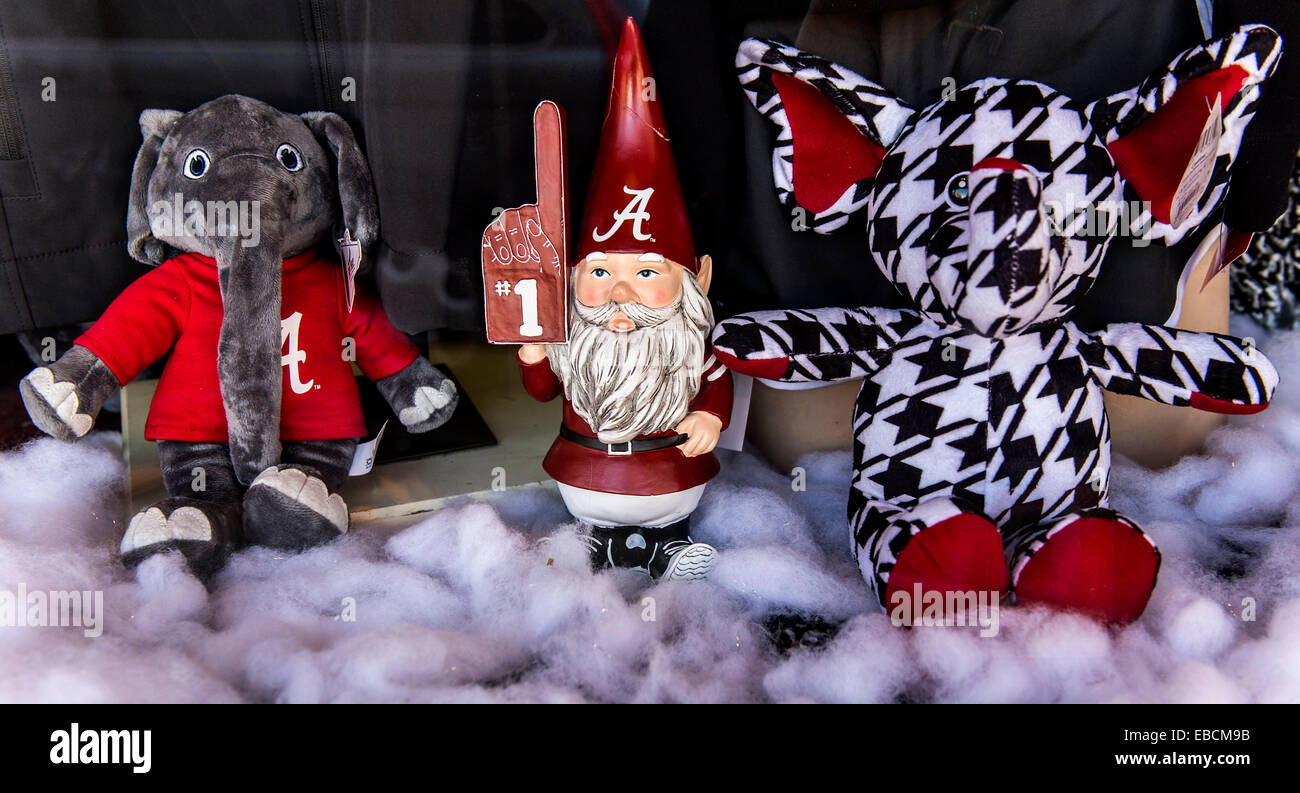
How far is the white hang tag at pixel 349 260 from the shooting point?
0.95 meters

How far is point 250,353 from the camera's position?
902 millimetres

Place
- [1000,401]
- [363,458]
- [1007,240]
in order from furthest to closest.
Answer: [363,458]
[1000,401]
[1007,240]

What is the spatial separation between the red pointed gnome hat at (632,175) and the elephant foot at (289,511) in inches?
14.9

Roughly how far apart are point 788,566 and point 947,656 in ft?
0.61

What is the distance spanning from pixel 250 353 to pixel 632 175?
433 millimetres

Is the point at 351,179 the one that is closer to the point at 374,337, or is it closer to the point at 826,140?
the point at 374,337

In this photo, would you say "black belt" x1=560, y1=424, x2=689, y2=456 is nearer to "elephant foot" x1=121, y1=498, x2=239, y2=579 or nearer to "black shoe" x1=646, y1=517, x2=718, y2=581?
"black shoe" x1=646, y1=517, x2=718, y2=581

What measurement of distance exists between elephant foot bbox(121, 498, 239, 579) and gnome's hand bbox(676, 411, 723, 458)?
1.59 feet

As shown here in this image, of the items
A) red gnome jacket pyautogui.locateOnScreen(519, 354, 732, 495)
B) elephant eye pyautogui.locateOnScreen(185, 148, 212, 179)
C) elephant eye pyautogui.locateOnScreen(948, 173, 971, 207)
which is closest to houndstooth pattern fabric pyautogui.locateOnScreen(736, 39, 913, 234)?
elephant eye pyautogui.locateOnScreen(948, 173, 971, 207)

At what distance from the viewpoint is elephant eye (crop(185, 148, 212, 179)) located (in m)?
0.90

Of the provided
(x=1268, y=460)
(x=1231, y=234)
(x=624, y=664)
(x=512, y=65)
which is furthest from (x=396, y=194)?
(x=1268, y=460)

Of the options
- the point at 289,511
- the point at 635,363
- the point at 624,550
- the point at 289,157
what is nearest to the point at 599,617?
the point at 624,550

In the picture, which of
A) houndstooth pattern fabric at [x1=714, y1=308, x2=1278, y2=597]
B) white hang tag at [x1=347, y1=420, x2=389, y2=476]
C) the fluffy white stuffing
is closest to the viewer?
the fluffy white stuffing
